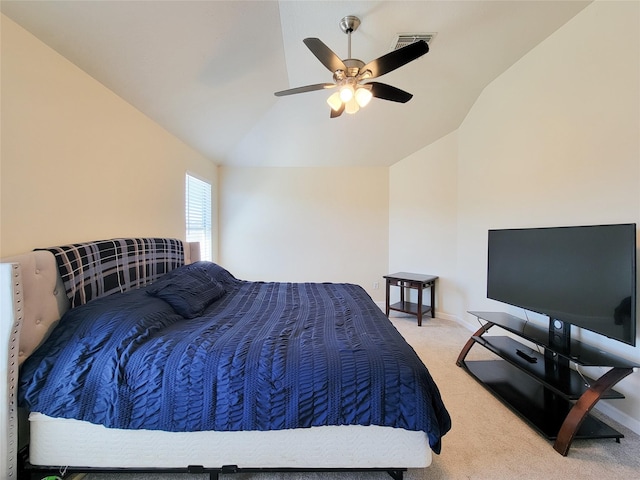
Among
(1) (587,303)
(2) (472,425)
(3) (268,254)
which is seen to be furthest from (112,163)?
(1) (587,303)

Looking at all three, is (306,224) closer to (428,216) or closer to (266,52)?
(428,216)

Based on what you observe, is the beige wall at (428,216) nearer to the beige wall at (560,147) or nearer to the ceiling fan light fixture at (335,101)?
the beige wall at (560,147)

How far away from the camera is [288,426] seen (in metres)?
1.30

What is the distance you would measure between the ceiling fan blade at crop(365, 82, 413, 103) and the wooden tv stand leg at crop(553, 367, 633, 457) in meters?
2.24

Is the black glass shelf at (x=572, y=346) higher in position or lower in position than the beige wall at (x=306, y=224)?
→ lower

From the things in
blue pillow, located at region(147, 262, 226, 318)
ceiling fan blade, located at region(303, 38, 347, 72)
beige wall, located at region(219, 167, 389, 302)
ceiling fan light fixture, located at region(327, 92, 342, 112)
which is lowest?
blue pillow, located at region(147, 262, 226, 318)

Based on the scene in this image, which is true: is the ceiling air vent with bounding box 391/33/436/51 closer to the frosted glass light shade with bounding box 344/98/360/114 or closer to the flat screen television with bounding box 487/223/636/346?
the frosted glass light shade with bounding box 344/98/360/114

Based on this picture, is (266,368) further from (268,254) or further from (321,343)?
(268,254)

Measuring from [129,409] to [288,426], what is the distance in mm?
759

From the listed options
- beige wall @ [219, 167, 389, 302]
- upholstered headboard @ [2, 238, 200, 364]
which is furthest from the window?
upholstered headboard @ [2, 238, 200, 364]

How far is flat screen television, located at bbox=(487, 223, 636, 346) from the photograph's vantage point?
5.38ft

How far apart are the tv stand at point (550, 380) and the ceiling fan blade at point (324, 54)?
2.41m

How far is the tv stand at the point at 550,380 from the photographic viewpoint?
1637mm

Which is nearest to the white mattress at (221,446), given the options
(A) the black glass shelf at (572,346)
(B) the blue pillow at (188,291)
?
(B) the blue pillow at (188,291)
